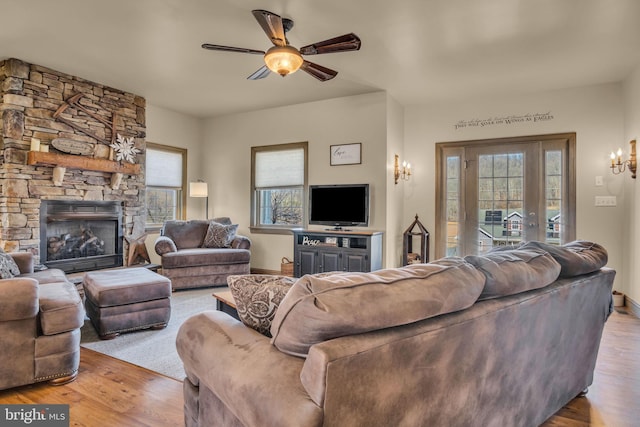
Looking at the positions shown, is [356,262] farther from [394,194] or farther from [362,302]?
[362,302]

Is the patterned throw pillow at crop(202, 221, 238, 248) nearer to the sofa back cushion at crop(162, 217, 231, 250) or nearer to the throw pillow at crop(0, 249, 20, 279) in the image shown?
the sofa back cushion at crop(162, 217, 231, 250)

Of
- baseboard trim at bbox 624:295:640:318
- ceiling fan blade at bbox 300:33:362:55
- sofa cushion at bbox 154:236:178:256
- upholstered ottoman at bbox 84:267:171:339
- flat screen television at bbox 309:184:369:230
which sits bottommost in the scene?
baseboard trim at bbox 624:295:640:318

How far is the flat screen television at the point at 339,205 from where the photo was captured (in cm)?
492

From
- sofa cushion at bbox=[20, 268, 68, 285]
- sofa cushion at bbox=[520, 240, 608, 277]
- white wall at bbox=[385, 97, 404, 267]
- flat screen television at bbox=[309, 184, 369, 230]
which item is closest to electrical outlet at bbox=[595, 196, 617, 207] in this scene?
white wall at bbox=[385, 97, 404, 267]

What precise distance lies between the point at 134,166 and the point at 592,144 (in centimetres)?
606

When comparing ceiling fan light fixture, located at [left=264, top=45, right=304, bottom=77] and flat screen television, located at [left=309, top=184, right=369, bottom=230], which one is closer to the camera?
ceiling fan light fixture, located at [left=264, top=45, right=304, bottom=77]

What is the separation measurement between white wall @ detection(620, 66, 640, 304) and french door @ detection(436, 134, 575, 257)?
53cm

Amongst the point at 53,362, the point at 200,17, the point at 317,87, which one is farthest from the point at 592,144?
the point at 53,362

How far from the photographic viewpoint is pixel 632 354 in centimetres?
275

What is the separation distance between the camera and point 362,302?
977mm

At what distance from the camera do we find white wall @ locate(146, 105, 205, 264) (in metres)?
5.75

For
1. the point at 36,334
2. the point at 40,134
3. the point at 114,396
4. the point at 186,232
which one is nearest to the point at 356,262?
the point at 186,232

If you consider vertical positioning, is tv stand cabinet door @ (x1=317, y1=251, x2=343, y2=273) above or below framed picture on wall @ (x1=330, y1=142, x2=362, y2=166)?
below

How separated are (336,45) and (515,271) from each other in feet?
7.16
